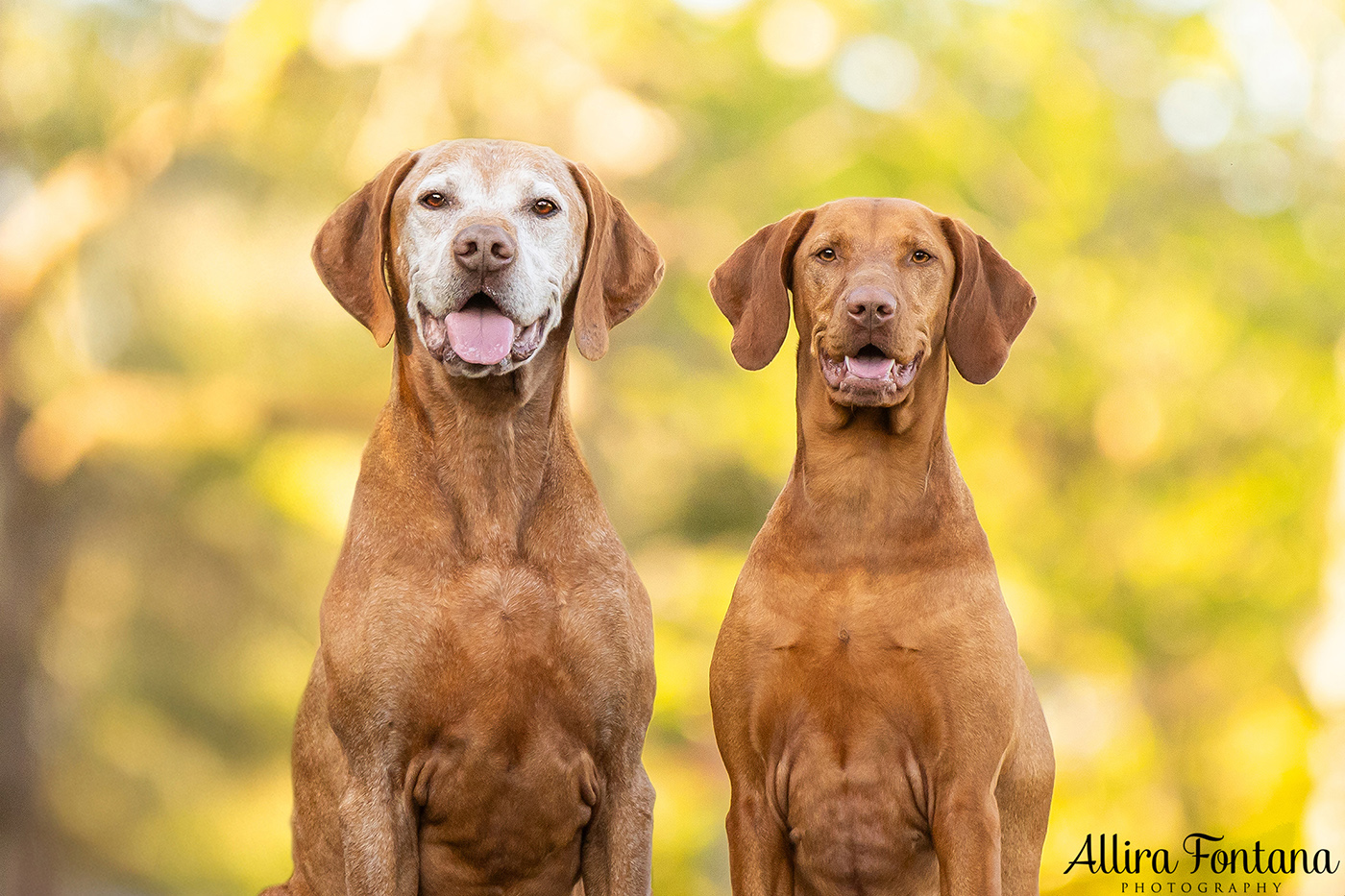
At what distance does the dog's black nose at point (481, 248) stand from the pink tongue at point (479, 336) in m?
0.15

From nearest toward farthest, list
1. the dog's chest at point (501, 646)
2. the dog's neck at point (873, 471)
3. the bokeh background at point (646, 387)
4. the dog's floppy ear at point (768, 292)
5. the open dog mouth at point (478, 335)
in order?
the dog's chest at point (501, 646)
the open dog mouth at point (478, 335)
the dog's neck at point (873, 471)
the dog's floppy ear at point (768, 292)
the bokeh background at point (646, 387)

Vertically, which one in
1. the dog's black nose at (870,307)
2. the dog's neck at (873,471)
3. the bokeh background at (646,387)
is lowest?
the dog's neck at (873,471)

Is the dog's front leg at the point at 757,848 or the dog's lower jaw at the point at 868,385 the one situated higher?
the dog's lower jaw at the point at 868,385

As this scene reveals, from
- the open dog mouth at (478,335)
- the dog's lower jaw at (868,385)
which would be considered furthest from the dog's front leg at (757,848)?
the open dog mouth at (478,335)

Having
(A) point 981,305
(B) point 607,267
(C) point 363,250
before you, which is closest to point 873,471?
(A) point 981,305

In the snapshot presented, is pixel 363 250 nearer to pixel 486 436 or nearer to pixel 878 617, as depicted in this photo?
pixel 486 436

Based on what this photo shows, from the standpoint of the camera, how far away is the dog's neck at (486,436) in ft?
12.6

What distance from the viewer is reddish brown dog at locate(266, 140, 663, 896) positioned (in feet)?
12.0

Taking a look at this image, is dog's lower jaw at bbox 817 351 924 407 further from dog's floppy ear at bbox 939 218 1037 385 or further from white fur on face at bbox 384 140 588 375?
white fur on face at bbox 384 140 588 375

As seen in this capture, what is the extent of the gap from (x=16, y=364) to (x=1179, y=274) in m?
8.16

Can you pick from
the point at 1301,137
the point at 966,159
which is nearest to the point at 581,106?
the point at 966,159

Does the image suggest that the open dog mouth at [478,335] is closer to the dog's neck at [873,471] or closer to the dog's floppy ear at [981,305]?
the dog's neck at [873,471]

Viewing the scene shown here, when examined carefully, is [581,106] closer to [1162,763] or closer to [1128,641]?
[1128,641]

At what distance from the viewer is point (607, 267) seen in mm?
4133
